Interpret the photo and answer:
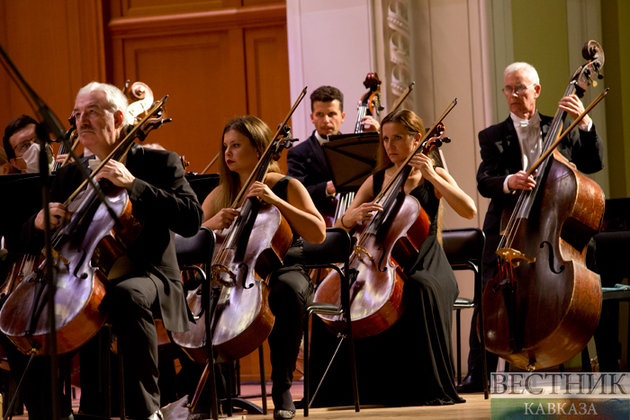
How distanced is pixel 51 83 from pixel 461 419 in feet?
11.5

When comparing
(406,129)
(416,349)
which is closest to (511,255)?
(416,349)

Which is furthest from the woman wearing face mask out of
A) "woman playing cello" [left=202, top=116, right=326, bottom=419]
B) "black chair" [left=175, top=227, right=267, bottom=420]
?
"black chair" [left=175, top=227, right=267, bottom=420]

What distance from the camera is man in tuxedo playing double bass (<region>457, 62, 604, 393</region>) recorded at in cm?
350

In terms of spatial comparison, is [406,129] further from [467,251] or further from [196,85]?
[196,85]

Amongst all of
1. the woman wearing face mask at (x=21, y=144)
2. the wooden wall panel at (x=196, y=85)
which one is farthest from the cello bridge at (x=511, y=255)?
the wooden wall panel at (x=196, y=85)

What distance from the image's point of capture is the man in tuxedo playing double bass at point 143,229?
7.80 ft

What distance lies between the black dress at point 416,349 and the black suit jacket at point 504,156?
1.34ft

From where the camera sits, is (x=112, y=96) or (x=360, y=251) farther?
(x=360, y=251)

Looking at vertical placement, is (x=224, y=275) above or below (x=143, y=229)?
below

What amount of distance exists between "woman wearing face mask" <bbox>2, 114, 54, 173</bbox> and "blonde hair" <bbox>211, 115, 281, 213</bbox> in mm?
980

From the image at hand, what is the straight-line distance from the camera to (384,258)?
3057mm

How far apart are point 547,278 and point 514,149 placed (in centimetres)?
94

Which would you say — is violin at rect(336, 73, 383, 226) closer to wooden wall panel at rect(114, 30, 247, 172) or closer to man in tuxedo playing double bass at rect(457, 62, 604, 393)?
man in tuxedo playing double bass at rect(457, 62, 604, 393)

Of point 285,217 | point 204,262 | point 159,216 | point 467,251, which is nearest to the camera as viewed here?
point 159,216
